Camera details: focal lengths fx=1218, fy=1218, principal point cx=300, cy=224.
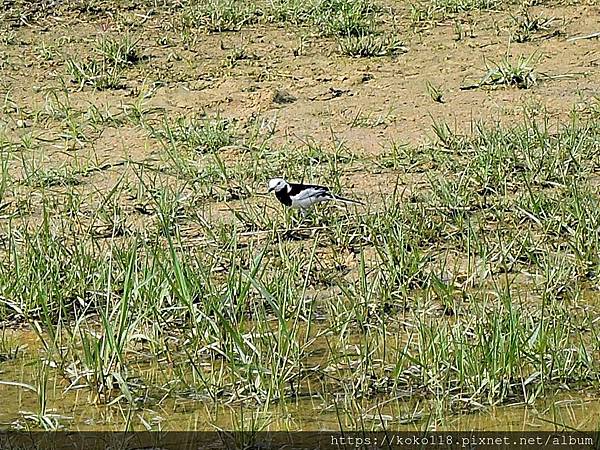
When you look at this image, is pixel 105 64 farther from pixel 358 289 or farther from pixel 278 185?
pixel 358 289

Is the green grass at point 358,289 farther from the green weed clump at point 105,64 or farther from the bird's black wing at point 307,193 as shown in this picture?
the green weed clump at point 105,64

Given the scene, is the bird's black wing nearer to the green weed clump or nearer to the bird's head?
the bird's head

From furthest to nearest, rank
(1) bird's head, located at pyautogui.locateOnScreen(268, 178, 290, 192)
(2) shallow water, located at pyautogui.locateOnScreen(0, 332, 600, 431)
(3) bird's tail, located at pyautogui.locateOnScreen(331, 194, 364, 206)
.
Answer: (3) bird's tail, located at pyautogui.locateOnScreen(331, 194, 364, 206)
(1) bird's head, located at pyautogui.locateOnScreen(268, 178, 290, 192)
(2) shallow water, located at pyautogui.locateOnScreen(0, 332, 600, 431)

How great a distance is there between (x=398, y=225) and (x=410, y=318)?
2.24 ft

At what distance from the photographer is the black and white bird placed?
200 inches

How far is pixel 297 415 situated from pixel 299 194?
5.14 ft

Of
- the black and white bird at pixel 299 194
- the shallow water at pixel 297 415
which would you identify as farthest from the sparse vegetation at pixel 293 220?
the black and white bird at pixel 299 194

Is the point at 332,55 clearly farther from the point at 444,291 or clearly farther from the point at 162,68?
the point at 444,291

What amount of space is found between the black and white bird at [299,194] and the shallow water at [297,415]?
145 centimetres

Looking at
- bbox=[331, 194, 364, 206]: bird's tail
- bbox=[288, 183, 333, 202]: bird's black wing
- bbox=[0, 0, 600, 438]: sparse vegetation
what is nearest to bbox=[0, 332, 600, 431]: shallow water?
bbox=[0, 0, 600, 438]: sparse vegetation

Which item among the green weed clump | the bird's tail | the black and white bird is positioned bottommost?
the bird's tail

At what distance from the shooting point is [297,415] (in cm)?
367

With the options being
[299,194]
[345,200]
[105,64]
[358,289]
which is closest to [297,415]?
[358,289]

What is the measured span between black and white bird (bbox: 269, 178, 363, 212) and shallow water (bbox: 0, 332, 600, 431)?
4.75 ft
